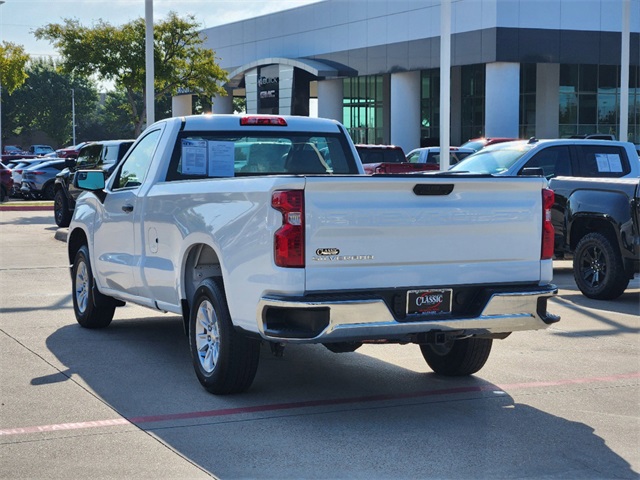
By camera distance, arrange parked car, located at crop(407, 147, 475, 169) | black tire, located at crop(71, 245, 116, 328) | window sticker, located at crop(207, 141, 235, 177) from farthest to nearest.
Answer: parked car, located at crop(407, 147, 475, 169), black tire, located at crop(71, 245, 116, 328), window sticker, located at crop(207, 141, 235, 177)

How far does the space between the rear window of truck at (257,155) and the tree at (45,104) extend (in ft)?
337

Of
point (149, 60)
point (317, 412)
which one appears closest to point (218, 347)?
point (317, 412)

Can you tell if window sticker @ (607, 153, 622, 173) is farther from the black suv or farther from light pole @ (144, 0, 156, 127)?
light pole @ (144, 0, 156, 127)

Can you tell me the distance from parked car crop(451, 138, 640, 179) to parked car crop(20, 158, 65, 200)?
24.4 m

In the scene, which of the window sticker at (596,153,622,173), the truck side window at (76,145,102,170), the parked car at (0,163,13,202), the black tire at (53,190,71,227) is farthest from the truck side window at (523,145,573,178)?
the parked car at (0,163,13,202)

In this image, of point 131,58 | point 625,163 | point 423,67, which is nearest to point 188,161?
point 625,163

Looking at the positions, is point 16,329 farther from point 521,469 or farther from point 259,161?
point 521,469

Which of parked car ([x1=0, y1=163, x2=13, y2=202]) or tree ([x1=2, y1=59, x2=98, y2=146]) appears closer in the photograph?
parked car ([x1=0, y1=163, x2=13, y2=202])

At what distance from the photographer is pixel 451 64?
50875mm

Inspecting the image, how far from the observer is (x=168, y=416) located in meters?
6.78

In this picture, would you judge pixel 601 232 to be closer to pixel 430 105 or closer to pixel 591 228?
pixel 591 228

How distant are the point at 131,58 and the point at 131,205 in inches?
1188

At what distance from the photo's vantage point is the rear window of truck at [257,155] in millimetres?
8797

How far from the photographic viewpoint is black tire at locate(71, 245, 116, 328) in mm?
10164
